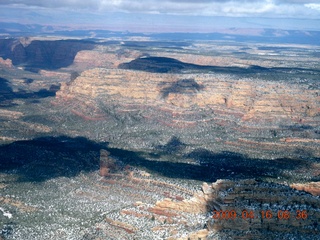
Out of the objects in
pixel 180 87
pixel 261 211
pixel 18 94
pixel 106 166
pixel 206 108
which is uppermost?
pixel 180 87

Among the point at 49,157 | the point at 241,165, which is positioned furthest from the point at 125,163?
the point at 241,165

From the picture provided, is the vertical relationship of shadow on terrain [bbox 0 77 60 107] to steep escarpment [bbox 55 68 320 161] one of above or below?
below

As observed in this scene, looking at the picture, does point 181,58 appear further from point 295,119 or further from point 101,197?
point 101,197

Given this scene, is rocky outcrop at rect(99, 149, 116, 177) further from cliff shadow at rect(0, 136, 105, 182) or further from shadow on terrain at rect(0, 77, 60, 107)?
shadow on terrain at rect(0, 77, 60, 107)

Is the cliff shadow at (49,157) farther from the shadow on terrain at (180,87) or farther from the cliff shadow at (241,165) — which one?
the shadow on terrain at (180,87)

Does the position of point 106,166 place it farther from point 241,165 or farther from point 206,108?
point 206,108

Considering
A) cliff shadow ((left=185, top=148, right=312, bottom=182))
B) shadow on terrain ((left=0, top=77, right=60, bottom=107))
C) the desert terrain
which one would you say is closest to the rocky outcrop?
the desert terrain

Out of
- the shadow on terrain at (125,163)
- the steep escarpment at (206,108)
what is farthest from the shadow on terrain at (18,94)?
the shadow on terrain at (125,163)

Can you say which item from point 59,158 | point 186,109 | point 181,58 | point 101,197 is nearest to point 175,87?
point 186,109

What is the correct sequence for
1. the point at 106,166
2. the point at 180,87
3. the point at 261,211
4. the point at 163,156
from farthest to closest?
the point at 180,87
the point at 163,156
the point at 106,166
the point at 261,211
